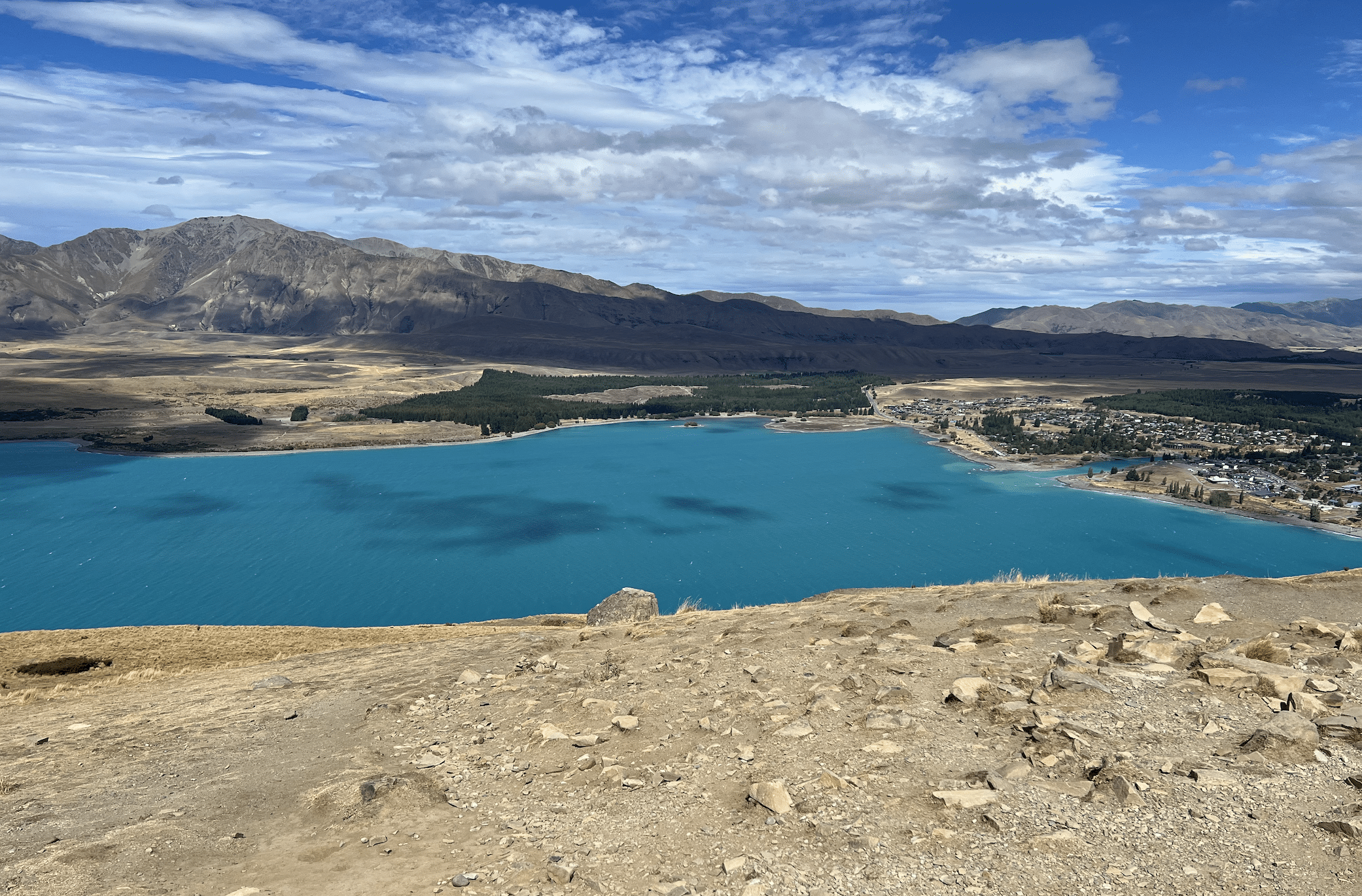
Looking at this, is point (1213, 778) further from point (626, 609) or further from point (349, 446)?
point (349, 446)

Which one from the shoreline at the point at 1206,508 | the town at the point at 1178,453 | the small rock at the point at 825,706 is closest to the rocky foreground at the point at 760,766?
the small rock at the point at 825,706

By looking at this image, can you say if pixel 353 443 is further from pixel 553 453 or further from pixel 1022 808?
pixel 1022 808

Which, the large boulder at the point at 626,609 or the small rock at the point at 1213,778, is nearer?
the small rock at the point at 1213,778

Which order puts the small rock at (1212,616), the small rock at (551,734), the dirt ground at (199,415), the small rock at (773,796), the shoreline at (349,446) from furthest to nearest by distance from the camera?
the dirt ground at (199,415) < the shoreline at (349,446) < the small rock at (1212,616) < the small rock at (551,734) < the small rock at (773,796)

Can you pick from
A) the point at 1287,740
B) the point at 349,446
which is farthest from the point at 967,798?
the point at 349,446

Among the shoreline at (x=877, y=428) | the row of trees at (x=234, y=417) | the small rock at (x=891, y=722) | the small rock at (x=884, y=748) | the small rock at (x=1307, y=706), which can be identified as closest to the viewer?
the small rock at (x=1307, y=706)

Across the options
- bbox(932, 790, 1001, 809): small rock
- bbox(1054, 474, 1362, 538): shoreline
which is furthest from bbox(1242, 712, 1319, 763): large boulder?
bbox(1054, 474, 1362, 538): shoreline

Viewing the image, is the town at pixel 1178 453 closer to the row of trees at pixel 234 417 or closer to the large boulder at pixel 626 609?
the large boulder at pixel 626 609
